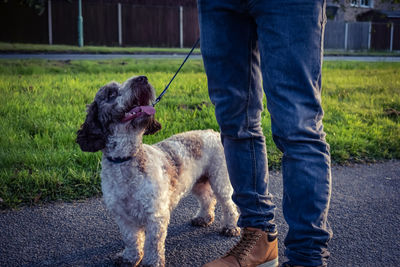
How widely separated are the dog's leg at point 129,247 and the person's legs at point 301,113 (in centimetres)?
121

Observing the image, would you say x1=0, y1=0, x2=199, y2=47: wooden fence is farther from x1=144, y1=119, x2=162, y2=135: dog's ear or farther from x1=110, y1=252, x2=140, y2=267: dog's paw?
x1=110, y1=252, x2=140, y2=267: dog's paw

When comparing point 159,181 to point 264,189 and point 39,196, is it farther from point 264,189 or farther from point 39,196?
point 39,196

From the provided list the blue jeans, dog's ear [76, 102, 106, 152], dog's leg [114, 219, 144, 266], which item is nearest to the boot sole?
the blue jeans

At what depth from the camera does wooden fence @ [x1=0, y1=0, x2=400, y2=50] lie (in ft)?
78.4

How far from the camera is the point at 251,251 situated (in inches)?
94.2

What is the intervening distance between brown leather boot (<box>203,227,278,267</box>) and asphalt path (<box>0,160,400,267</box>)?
337 mm

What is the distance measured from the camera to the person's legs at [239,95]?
2289 mm

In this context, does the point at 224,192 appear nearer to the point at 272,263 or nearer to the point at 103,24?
the point at 272,263

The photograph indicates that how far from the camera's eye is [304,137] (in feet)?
6.45

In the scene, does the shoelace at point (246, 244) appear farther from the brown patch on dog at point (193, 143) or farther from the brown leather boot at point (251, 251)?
the brown patch on dog at point (193, 143)

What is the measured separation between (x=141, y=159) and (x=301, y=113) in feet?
4.14

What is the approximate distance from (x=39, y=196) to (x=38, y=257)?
1024mm

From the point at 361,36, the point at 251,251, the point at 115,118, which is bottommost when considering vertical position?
the point at 251,251

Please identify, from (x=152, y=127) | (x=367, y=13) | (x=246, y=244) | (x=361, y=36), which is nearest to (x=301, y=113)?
(x=246, y=244)
